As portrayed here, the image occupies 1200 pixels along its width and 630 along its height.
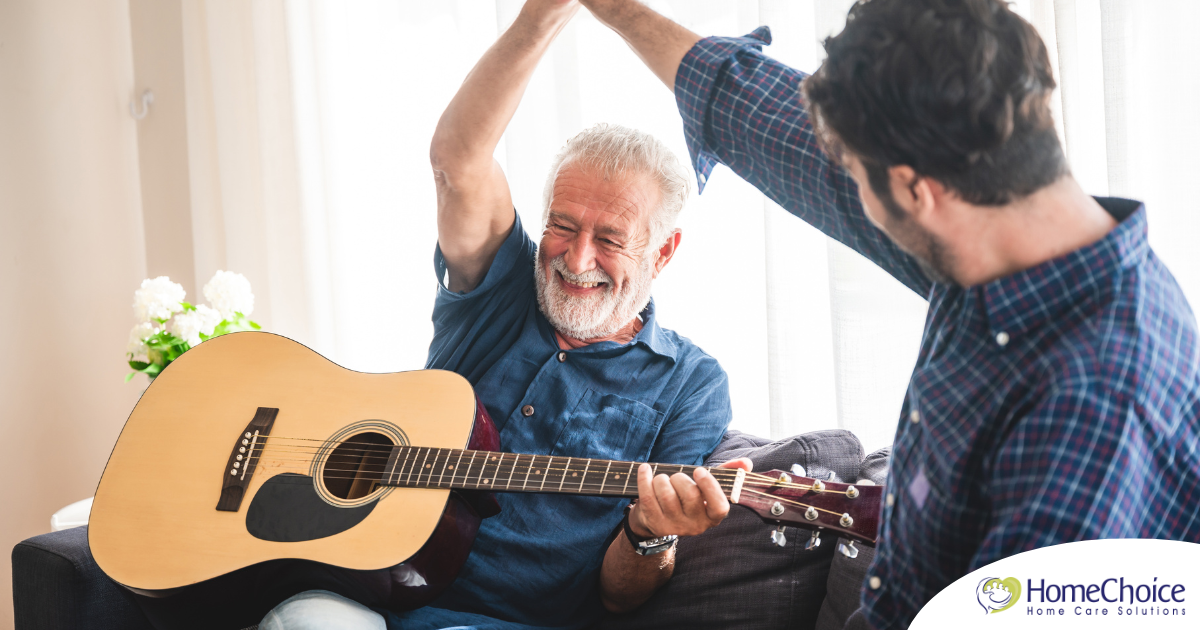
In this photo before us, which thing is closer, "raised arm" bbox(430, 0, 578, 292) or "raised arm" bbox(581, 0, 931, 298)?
"raised arm" bbox(581, 0, 931, 298)

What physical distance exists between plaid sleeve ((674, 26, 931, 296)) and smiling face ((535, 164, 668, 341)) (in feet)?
1.47

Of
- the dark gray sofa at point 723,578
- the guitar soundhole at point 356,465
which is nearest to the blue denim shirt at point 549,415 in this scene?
the dark gray sofa at point 723,578

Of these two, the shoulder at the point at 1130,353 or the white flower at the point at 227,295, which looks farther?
the white flower at the point at 227,295

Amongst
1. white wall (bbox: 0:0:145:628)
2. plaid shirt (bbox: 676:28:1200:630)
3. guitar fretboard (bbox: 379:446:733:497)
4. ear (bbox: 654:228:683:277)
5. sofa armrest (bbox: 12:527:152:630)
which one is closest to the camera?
plaid shirt (bbox: 676:28:1200:630)

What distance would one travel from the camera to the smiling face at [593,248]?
147cm

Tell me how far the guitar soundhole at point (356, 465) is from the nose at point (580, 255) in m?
0.48

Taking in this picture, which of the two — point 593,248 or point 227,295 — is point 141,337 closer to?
point 227,295

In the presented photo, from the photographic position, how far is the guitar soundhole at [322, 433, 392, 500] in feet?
3.98

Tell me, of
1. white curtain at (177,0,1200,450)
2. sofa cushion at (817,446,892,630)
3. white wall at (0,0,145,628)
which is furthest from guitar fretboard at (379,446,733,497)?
white wall at (0,0,145,628)

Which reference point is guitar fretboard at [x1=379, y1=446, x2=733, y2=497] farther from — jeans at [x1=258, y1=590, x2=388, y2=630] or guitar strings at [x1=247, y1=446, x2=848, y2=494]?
jeans at [x1=258, y1=590, x2=388, y2=630]

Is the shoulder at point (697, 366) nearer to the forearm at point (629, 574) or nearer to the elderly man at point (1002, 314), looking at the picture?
the forearm at point (629, 574)

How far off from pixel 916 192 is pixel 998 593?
0.34 meters

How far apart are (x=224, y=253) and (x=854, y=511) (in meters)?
2.32

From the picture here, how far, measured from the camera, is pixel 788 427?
165 centimetres
